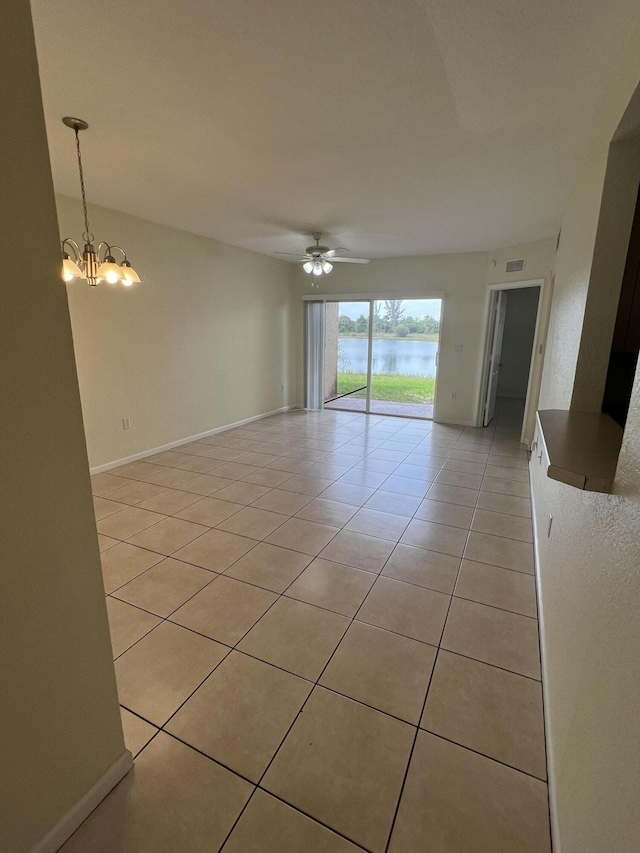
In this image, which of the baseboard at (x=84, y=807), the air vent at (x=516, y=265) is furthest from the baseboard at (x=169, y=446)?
the air vent at (x=516, y=265)

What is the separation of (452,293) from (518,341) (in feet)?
12.6

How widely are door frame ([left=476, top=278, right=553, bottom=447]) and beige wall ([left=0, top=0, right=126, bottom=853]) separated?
15.5 ft

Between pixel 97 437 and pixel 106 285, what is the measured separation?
1.53 meters

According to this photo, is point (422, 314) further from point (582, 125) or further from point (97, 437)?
point (97, 437)

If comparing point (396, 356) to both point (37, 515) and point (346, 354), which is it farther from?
point (37, 515)

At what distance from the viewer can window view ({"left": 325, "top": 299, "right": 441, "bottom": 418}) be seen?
6426mm

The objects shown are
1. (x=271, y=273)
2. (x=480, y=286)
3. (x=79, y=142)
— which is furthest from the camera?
(x=271, y=273)

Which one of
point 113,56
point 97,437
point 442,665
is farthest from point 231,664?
point 97,437

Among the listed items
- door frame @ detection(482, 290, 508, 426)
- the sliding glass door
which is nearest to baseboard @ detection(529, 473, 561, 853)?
door frame @ detection(482, 290, 508, 426)

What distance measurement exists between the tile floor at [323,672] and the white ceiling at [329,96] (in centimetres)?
256

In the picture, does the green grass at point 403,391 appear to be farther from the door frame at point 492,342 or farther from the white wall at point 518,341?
the white wall at point 518,341

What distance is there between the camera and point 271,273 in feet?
20.8

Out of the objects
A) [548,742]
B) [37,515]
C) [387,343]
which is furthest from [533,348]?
[37,515]

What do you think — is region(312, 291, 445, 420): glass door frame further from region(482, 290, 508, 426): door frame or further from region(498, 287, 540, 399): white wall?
region(498, 287, 540, 399): white wall
